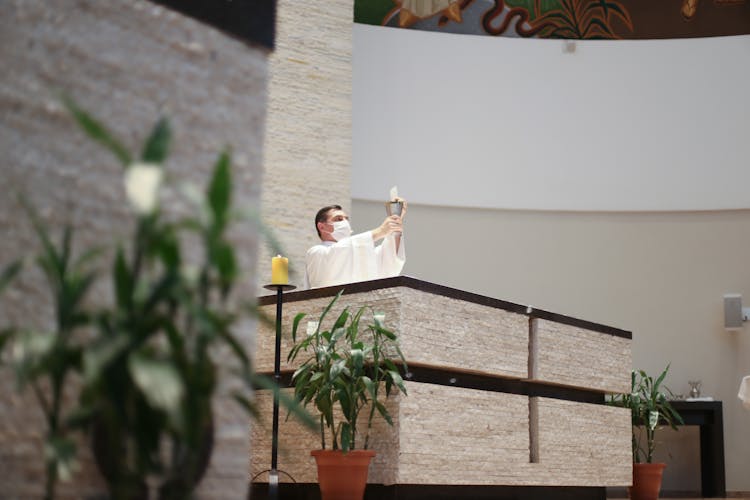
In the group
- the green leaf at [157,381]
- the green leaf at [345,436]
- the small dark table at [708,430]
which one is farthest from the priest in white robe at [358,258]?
the green leaf at [157,381]

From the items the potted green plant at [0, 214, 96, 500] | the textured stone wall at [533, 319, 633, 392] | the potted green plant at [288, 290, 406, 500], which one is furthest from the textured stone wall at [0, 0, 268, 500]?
the textured stone wall at [533, 319, 633, 392]

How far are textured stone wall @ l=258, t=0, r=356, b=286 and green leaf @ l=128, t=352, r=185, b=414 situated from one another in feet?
18.4

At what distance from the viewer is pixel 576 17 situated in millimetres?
8609

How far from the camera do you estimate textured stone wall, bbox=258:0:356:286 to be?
6.96m

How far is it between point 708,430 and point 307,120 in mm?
4060

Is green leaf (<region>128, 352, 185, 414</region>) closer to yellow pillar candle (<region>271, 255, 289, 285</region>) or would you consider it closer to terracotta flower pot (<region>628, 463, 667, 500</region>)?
yellow pillar candle (<region>271, 255, 289, 285</region>)

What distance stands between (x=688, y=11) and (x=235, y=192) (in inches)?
310

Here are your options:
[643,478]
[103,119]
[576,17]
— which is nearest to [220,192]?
[103,119]

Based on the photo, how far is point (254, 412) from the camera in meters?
1.33

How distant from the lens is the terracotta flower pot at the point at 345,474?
345 centimetres

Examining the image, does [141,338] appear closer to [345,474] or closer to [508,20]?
[345,474]

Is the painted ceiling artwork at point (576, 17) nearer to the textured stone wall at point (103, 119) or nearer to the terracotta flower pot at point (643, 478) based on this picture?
the terracotta flower pot at point (643, 478)

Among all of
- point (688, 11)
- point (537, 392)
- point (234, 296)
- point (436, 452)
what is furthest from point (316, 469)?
point (688, 11)

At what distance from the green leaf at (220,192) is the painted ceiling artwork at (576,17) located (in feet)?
24.0
